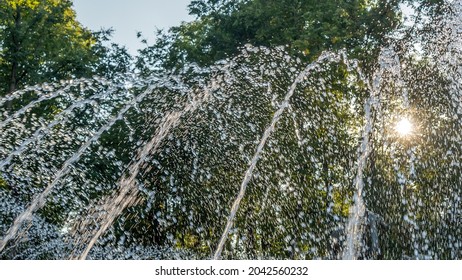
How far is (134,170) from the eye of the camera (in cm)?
1523

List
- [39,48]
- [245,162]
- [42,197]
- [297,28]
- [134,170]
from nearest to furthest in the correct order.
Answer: [42,197] < [245,162] < [134,170] < [297,28] < [39,48]

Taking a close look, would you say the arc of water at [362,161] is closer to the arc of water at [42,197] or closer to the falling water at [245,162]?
the falling water at [245,162]

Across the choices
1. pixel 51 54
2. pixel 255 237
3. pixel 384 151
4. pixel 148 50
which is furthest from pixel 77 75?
pixel 384 151

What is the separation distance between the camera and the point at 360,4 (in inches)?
675

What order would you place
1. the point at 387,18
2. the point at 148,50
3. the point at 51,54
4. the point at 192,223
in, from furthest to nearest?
the point at 148,50 < the point at 51,54 < the point at 387,18 < the point at 192,223

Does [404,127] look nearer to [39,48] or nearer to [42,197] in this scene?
[42,197]

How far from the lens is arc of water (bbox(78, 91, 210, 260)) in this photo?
47.8 feet

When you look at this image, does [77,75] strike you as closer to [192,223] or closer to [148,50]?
[148,50]

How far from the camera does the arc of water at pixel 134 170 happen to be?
14.6m

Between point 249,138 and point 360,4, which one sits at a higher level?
point 360,4

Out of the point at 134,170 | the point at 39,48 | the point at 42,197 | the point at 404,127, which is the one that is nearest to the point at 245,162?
the point at 134,170

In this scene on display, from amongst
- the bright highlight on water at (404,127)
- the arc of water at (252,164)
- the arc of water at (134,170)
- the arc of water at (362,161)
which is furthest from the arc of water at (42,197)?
the bright highlight on water at (404,127)

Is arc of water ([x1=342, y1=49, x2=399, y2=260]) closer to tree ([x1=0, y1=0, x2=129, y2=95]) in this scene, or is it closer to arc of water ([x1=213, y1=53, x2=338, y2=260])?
arc of water ([x1=213, y1=53, x2=338, y2=260])

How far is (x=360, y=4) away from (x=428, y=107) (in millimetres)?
4783
